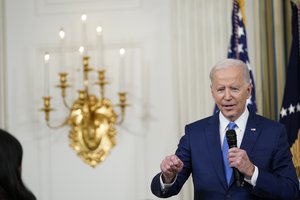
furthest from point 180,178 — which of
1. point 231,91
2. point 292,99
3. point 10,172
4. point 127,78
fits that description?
point 127,78

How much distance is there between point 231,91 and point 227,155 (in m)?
0.36

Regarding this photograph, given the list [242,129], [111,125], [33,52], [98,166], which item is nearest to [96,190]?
[98,166]

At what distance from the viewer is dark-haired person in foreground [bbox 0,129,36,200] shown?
1.86 m

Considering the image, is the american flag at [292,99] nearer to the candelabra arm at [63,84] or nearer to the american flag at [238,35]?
the american flag at [238,35]

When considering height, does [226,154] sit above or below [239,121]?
below

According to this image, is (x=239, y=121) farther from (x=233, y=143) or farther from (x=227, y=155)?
(x=233, y=143)

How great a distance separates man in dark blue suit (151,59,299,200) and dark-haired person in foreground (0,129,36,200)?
3.44 feet

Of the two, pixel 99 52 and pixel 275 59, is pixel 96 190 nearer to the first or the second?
pixel 99 52

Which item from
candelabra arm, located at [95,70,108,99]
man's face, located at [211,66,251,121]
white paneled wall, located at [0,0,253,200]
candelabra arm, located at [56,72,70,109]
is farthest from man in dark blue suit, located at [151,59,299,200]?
candelabra arm, located at [56,72,70,109]

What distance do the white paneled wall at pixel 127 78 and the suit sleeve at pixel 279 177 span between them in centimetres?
188

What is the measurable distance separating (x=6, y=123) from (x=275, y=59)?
2.51 metres

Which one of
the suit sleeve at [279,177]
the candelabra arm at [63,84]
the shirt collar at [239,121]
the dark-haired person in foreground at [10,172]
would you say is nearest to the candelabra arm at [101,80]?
the candelabra arm at [63,84]

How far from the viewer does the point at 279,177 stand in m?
2.92

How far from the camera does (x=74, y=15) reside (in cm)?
529
